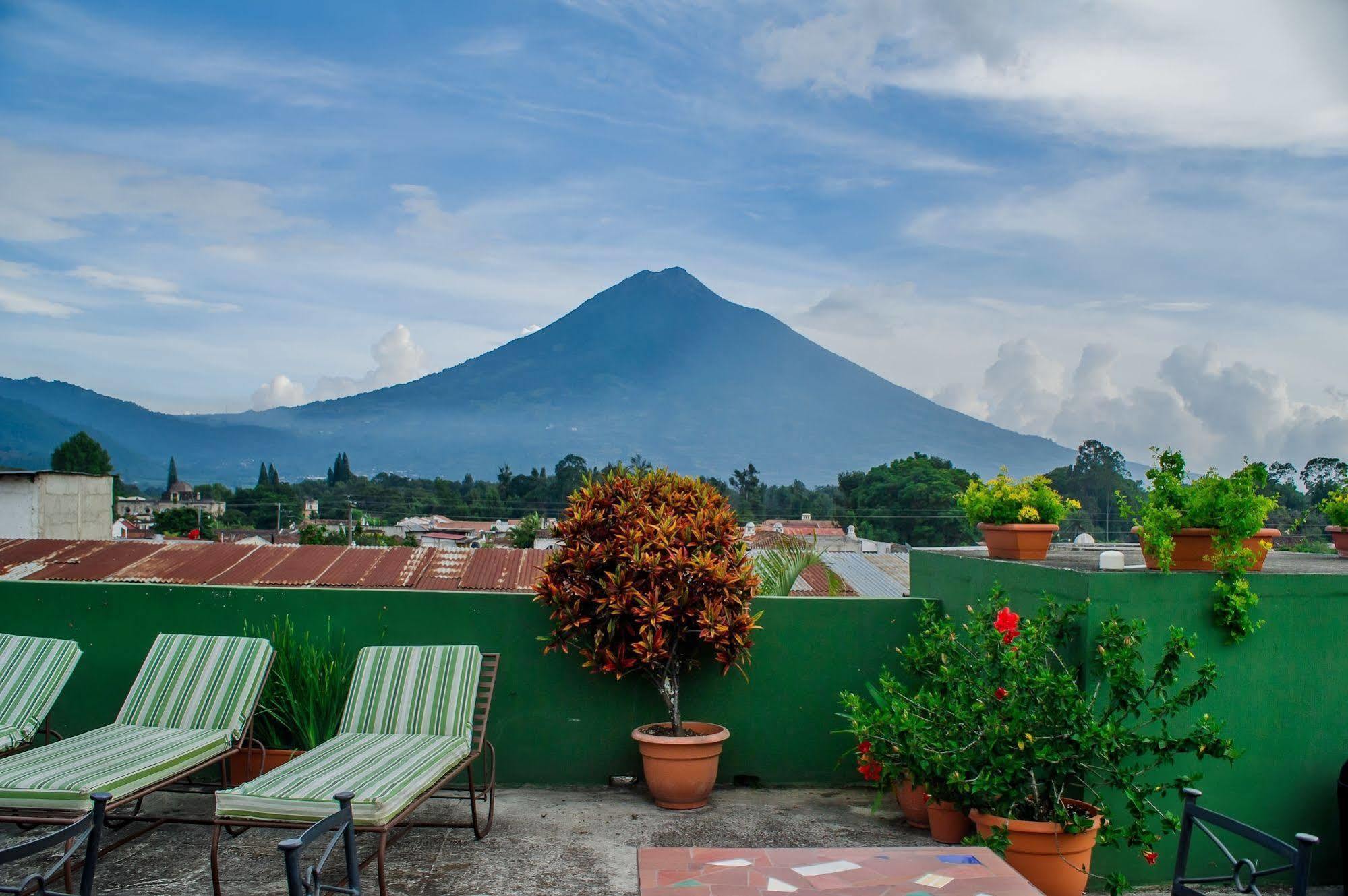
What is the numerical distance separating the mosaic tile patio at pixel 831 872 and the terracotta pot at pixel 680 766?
7.77ft

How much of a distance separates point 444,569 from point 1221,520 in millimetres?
8632

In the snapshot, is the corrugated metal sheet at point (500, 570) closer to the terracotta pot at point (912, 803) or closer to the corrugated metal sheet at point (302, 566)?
the corrugated metal sheet at point (302, 566)

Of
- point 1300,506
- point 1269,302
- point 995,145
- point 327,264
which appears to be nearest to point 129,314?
point 327,264

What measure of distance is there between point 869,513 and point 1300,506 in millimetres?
50446

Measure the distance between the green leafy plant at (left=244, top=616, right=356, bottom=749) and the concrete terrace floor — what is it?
1.63 ft

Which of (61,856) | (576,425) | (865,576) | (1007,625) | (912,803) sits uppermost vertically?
(576,425)

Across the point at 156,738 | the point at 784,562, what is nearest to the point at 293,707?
the point at 156,738

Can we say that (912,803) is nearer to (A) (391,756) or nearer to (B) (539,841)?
(B) (539,841)

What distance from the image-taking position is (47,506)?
75.7 feet

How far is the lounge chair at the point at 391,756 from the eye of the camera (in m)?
3.69

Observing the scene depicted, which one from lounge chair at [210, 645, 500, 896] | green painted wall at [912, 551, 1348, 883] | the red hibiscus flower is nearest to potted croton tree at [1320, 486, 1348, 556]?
green painted wall at [912, 551, 1348, 883]

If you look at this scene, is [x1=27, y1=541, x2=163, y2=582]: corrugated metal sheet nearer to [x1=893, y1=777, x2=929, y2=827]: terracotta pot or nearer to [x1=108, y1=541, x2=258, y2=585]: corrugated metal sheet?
[x1=108, y1=541, x2=258, y2=585]: corrugated metal sheet

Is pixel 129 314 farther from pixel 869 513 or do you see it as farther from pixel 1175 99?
pixel 1175 99

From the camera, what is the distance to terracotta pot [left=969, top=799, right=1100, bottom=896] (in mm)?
3953
